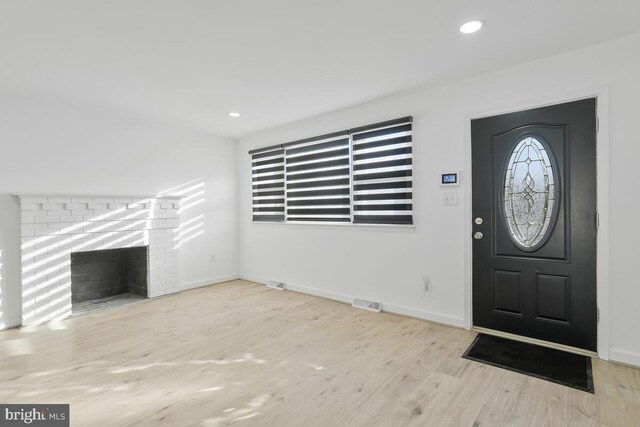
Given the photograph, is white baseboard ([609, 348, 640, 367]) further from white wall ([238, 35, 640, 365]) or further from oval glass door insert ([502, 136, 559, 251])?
oval glass door insert ([502, 136, 559, 251])

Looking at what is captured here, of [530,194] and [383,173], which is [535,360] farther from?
[383,173]

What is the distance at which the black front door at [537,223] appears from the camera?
103 inches

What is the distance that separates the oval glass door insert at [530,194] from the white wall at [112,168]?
13.8 ft

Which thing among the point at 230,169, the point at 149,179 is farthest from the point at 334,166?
the point at 149,179

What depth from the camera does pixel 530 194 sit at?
2.87m

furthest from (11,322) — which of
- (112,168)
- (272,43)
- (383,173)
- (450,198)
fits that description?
(450,198)

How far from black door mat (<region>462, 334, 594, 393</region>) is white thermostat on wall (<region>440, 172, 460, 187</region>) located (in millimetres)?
1488

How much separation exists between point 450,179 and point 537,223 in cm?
85

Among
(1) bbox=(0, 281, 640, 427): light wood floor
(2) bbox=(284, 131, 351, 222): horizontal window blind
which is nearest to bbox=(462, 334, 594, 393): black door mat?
(1) bbox=(0, 281, 640, 427): light wood floor

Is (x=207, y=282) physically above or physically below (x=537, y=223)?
below

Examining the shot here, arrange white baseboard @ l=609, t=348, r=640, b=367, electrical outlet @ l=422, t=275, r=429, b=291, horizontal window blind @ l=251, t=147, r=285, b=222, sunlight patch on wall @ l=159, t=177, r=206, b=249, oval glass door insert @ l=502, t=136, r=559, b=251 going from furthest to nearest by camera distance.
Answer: horizontal window blind @ l=251, t=147, r=285, b=222, sunlight patch on wall @ l=159, t=177, r=206, b=249, electrical outlet @ l=422, t=275, r=429, b=291, oval glass door insert @ l=502, t=136, r=559, b=251, white baseboard @ l=609, t=348, r=640, b=367

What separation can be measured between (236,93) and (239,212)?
2.57 meters

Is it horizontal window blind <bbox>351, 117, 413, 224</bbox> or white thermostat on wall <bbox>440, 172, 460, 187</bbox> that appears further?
horizontal window blind <bbox>351, 117, 413, 224</bbox>

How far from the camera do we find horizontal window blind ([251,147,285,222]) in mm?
5031
